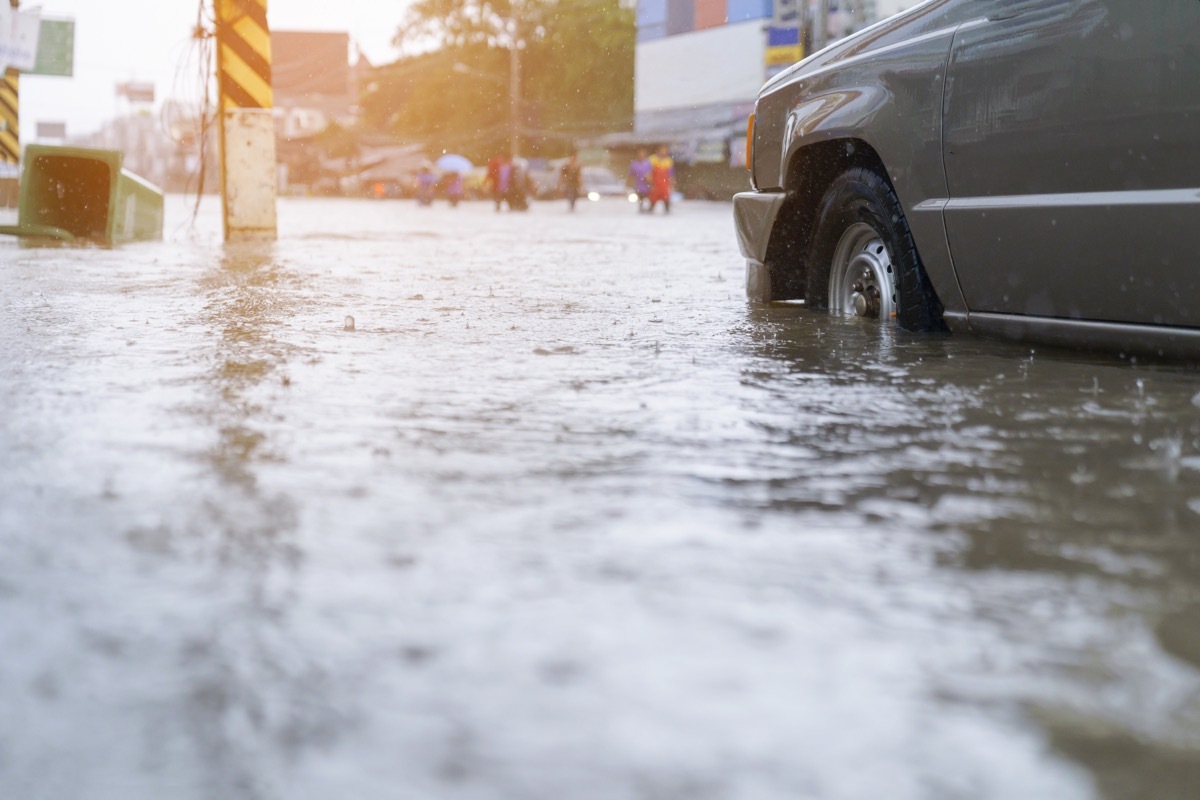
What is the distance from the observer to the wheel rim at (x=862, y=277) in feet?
19.1

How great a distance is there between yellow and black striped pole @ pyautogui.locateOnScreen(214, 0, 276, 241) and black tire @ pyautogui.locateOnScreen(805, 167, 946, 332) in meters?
8.58

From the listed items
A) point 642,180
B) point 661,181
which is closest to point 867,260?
point 661,181

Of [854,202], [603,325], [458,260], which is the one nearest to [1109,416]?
[854,202]

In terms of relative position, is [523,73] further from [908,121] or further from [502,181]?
[908,121]

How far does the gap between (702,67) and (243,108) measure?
141 ft

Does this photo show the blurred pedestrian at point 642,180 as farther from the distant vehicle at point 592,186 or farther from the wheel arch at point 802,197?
the wheel arch at point 802,197

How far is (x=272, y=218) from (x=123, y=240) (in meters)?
1.50

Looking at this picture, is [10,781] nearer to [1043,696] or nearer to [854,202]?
[1043,696]

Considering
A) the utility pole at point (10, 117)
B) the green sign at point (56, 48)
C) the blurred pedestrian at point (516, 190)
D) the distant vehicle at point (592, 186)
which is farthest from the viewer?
the distant vehicle at point (592, 186)

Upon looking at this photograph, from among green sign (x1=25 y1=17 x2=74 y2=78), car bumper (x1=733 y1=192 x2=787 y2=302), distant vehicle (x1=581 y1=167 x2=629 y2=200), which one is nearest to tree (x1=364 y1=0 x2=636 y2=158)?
distant vehicle (x1=581 y1=167 x2=629 y2=200)

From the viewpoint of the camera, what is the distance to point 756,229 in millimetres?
6762

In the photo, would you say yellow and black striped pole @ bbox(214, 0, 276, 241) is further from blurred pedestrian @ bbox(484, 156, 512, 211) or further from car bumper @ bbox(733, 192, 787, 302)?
blurred pedestrian @ bbox(484, 156, 512, 211)

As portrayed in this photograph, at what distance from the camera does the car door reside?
162 inches

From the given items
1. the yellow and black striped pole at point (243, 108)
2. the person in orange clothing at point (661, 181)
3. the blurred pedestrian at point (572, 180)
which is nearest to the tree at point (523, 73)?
the blurred pedestrian at point (572, 180)
